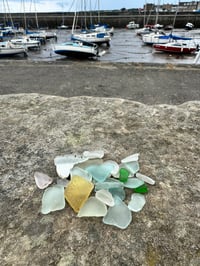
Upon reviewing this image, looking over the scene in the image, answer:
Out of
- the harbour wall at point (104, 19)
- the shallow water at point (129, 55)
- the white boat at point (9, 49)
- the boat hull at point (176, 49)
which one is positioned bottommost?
the shallow water at point (129, 55)

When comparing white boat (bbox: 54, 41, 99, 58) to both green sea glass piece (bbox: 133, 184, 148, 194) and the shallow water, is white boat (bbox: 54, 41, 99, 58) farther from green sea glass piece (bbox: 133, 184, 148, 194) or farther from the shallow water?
green sea glass piece (bbox: 133, 184, 148, 194)

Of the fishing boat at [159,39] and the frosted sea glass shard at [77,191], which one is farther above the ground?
the frosted sea glass shard at [77,191]

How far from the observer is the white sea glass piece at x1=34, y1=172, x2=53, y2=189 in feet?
2.83

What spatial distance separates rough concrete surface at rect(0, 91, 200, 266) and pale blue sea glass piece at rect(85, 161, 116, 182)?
0.10 meters

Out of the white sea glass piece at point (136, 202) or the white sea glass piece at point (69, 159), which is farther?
the white sea glass piece at point (69, 159)

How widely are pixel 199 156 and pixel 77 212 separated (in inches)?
25.4

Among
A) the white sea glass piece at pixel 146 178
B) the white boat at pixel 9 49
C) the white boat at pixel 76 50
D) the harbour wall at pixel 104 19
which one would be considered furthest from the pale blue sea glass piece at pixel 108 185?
the harbour wall at pixel 104 19

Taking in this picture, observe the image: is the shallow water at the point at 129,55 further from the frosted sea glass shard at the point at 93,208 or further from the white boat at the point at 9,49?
the frosted sea glass shard at the point at 93,208

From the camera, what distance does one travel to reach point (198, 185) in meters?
0.87

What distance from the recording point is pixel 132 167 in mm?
939

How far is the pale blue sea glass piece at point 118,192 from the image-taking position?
31.4 inches

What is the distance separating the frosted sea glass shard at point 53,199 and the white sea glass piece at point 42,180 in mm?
44

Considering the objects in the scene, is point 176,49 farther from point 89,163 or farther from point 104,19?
point 104,19

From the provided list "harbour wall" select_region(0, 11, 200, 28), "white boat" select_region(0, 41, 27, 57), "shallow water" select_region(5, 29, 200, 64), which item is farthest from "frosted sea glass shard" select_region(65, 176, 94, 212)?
"harbour wall" select_region(0, 11, 200, 28)
